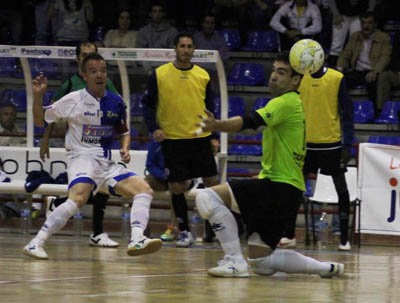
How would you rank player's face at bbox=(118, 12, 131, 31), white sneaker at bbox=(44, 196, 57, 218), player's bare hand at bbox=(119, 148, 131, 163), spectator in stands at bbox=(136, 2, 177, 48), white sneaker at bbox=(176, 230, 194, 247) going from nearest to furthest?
player's bare hand at bbox=(119, 148, 131, 163), white sneaker at bbox=(176, 230, 194, 247), white sneaker at bbox=(44, 196, 57, 218), spectator in stands at bbox=(136, 2, 177, 48), player's face at bbox=(118, 12, 131, 31)

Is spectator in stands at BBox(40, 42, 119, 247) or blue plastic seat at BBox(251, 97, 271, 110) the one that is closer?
spectator in stands at BBox(40, 42, 119, 247)

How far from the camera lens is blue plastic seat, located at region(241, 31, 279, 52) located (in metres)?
17.6

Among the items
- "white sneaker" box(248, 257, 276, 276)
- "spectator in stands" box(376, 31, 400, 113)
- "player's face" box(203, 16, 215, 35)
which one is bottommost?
"white sneaker" box(248, 257, 276, 276)

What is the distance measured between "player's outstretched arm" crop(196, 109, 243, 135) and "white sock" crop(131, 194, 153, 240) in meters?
1.93

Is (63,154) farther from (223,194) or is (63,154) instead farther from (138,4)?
(138,4)

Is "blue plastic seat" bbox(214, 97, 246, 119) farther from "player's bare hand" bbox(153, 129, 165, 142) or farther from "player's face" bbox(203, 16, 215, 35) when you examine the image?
"player's bare hand" bbox(153, 129, 165, 142)

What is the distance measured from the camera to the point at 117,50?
12.4 metres

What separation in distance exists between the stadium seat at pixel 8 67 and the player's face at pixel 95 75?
3611 mm

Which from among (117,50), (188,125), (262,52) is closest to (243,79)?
(262,52)

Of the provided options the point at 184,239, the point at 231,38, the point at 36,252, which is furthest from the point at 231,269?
the point at 231,38

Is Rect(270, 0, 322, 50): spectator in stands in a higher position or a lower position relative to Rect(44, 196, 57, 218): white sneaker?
higher

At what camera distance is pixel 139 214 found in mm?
9070

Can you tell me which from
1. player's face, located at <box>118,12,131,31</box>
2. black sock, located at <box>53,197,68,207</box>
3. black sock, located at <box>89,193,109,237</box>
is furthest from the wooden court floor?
player's face, located at <box>118,12,131,31</box>

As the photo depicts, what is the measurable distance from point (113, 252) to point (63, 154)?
117 inches
